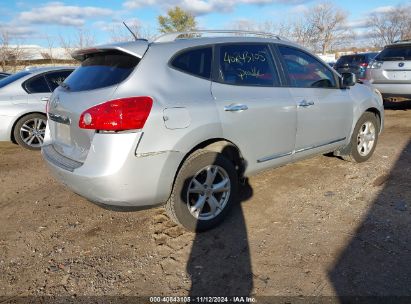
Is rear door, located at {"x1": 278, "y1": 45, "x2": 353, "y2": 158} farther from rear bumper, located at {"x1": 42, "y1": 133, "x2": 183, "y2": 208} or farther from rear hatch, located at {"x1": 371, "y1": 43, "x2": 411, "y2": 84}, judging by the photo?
rear hatch, located at {"x1": 371, "y1": 43, "x2": 411, "y2": 84}

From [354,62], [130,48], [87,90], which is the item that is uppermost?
[130,48]

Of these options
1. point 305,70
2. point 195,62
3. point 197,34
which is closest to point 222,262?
point 195,62

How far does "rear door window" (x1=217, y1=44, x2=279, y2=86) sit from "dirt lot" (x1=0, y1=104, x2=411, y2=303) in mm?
1340

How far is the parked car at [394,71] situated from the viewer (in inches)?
324

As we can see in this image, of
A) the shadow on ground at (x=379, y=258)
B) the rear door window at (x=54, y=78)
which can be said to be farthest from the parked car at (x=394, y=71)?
the rear door window at (x=54, y=78)

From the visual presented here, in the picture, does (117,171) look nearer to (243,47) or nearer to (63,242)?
(63,242)

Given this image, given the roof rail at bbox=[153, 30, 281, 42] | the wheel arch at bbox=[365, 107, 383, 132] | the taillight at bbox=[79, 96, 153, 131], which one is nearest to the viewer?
the taillight at bbox=[79, 96, 153, 131]

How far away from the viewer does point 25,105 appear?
21.3 feet

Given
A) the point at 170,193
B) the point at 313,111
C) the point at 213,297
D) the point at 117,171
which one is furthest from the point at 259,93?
the point at 213,297

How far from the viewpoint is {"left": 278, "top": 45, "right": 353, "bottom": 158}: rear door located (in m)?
4.03

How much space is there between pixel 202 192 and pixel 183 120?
74 cm

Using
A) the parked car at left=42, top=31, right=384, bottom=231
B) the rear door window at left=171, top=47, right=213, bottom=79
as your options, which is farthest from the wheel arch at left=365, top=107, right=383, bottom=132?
the rear door window at left=171, top=47, right=213, bottom=79

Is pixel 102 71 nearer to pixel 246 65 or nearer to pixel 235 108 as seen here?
pixel 235 108

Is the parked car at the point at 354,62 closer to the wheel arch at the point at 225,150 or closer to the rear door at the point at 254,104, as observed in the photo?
the rear door at the point at 254,104
